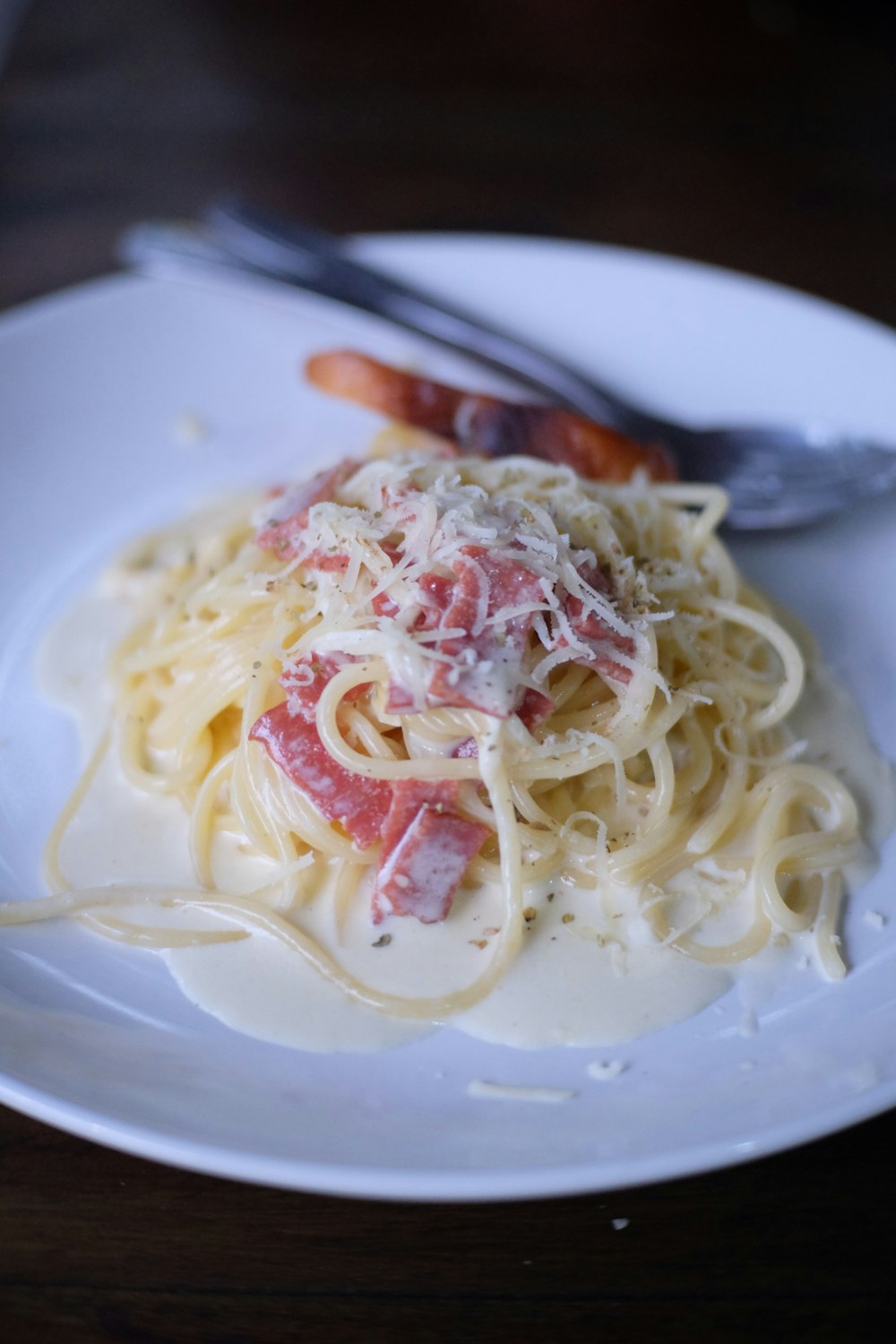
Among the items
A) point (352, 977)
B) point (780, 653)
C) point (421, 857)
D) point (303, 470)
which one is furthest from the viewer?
point (303, 470)

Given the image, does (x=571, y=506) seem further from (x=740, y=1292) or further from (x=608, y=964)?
(x=740, y=1292)

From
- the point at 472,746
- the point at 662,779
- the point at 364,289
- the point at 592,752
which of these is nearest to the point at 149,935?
the point at 472,746

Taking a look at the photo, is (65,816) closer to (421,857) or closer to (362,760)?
(362,760)

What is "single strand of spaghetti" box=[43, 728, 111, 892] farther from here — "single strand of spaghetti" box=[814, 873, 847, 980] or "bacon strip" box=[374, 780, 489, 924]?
"single strand of spaghetti" box=[814, 873, 847, 980]

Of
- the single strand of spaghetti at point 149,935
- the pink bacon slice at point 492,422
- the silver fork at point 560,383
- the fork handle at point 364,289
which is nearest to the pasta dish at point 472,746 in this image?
the single strand of spaghetti at point 149,935

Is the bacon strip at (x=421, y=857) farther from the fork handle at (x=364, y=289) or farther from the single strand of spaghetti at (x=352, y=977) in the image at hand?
the fork handle at (x=364, y=289)

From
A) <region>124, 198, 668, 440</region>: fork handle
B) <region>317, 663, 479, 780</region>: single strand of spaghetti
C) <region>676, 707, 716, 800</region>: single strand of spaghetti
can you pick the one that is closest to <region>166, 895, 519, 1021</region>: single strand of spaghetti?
<region>317, 663, 479, 780</region>: single strand of spaghetti

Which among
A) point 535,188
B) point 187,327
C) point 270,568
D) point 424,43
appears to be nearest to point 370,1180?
point 270,568
